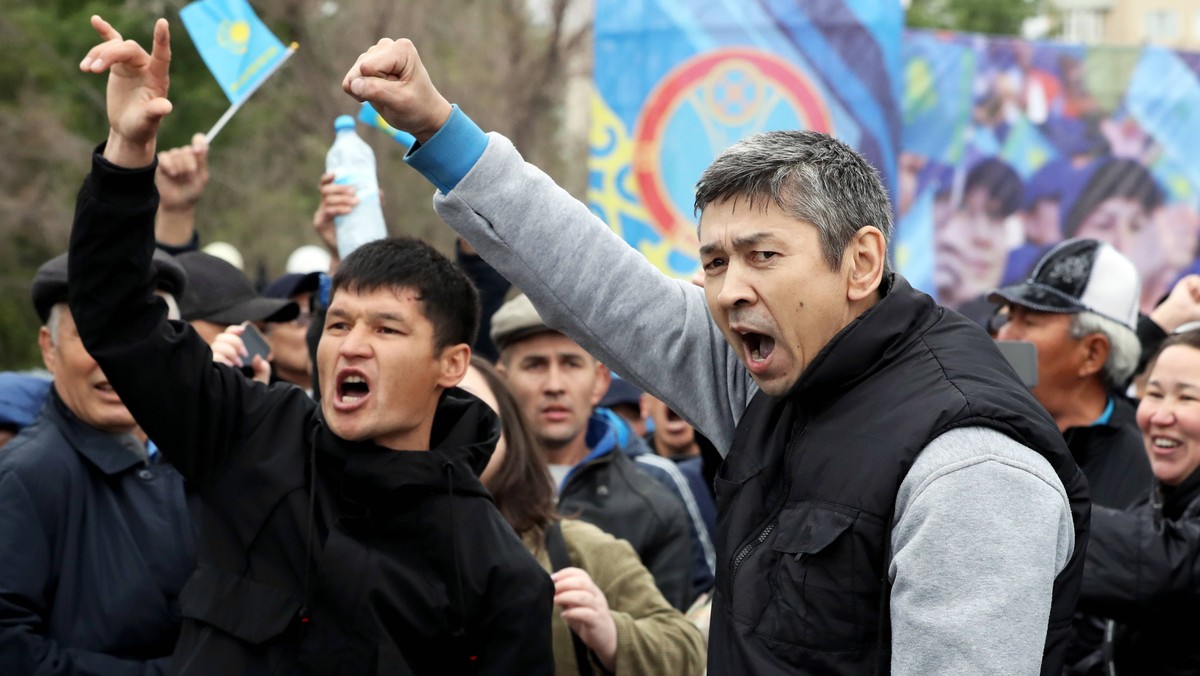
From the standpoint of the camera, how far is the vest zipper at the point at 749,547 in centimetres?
221

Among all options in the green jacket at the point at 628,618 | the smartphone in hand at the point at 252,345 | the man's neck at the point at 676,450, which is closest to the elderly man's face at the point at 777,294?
the green jacket at the point at 628,618

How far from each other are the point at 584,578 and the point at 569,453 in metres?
1.47

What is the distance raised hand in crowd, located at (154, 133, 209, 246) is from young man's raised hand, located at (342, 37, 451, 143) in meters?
2.60

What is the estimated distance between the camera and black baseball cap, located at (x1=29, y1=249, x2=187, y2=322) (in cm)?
366

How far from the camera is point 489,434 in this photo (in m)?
3.34

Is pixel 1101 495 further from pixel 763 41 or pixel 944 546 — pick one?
pixel 763 41

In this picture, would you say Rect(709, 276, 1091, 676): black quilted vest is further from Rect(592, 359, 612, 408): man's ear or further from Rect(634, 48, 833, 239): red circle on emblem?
Rect(634, 48, 833, 239): red circle on emblem

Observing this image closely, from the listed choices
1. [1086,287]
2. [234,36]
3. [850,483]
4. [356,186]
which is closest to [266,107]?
[234,36]

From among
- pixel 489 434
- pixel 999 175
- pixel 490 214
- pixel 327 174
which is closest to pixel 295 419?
pixel 489 434

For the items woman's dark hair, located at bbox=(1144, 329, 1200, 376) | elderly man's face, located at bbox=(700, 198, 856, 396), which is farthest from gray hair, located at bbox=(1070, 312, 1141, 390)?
elderly man's face, located at bbox=(700, 198, 856, 396)

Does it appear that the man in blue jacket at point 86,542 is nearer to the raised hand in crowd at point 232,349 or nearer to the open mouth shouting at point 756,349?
the raised hand in crowd at point 232,349

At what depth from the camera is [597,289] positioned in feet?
8.39

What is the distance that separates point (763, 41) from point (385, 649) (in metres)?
8.80

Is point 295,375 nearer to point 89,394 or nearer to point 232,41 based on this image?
point 232,41
